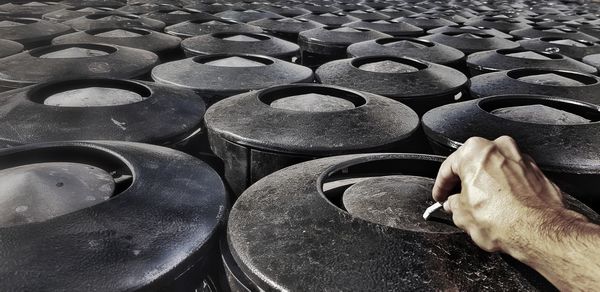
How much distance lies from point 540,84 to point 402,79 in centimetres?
82

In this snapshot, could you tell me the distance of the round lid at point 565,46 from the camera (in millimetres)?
4691

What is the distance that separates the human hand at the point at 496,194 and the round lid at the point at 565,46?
377 centimetres

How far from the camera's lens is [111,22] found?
17.1ft

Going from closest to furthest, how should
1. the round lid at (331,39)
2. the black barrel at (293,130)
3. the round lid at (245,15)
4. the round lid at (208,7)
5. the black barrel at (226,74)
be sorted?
the black barrel at (293,130)
the black barrel at (226,74)
the round lid at (331,39)
the round lid at (245,15)
the round lid at (208,7)

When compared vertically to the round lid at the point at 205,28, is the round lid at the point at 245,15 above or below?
below

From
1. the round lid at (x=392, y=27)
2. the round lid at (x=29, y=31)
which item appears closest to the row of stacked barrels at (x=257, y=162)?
the round lid at (x=29, y=31)

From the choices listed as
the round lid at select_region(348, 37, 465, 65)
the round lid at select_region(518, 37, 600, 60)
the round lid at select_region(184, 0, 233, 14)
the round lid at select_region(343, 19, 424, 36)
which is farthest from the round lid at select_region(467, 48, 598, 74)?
the round lid at select_region(184, 0, 233, 14)

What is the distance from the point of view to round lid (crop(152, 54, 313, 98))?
2.90m

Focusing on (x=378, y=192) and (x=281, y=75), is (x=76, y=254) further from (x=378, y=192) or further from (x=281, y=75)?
(x=281, y=75)

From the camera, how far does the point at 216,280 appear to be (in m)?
1.74

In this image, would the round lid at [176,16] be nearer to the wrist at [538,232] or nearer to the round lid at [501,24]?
the round lid at [501,24]

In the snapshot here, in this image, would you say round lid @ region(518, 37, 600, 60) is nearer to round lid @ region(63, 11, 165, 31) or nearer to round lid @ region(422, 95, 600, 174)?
round lid @ region(422, 95, 600, 174)

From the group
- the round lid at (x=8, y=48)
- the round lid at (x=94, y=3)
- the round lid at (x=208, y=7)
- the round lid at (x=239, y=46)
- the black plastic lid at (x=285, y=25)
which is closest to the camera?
the round lid at (x=8, y=48)

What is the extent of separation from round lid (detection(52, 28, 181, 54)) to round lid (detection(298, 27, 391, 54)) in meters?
1.18
